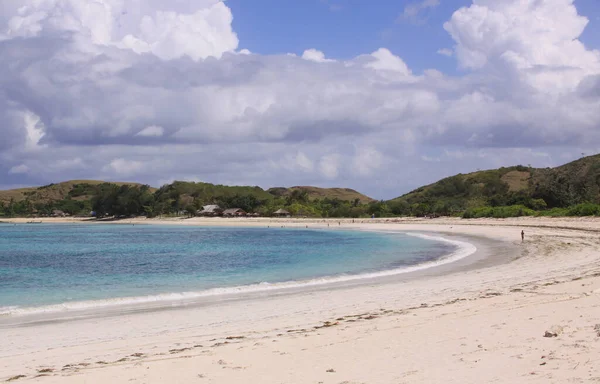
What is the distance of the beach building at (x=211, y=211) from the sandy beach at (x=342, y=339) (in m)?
110

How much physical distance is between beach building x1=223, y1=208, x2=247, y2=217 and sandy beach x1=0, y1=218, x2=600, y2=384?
4138 inches

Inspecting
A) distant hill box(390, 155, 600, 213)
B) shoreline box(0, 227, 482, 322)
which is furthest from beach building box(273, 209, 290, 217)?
shoreline box(0, 227, 482, 322)

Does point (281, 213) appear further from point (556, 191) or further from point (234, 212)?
point (556, 191)

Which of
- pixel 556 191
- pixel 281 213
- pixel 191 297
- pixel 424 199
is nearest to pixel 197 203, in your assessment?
pixel 281 213

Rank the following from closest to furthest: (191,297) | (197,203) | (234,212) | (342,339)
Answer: (342,339) < (191,297) < (234,212) < (197,203)

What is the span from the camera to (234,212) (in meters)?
120

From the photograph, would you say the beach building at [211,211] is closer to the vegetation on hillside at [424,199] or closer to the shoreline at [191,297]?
the vegetation on hillside at [424,199]

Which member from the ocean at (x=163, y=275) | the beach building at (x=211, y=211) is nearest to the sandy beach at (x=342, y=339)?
the ocean at (x=163, y=275)

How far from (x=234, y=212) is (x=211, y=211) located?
355 inches

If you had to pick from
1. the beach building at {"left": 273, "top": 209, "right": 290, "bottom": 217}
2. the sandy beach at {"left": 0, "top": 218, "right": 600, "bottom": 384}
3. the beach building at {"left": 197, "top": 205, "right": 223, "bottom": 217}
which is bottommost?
the sandy beach at {"left": 0, "top": 218, "right": 600, "bottom": 384}

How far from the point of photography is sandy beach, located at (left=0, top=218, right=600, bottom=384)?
21.4ft

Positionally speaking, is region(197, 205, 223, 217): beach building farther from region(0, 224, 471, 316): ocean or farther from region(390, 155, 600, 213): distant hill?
region(0, 224, 471, 316): ocean

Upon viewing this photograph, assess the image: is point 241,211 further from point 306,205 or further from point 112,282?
point 112,282

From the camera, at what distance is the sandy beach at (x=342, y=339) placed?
257 inches
